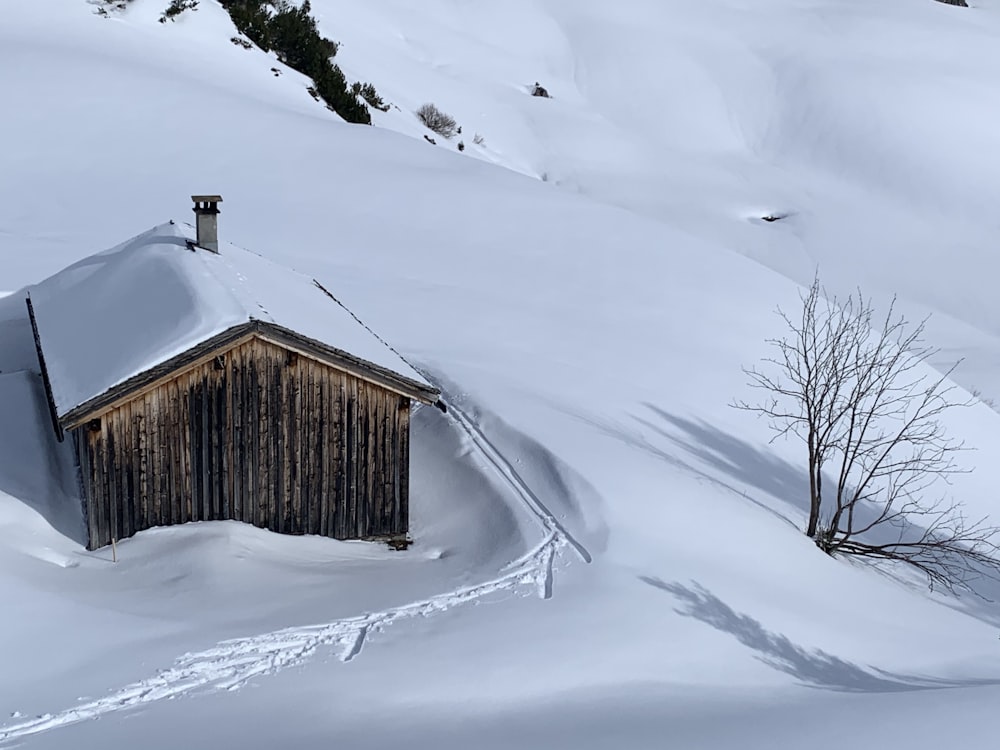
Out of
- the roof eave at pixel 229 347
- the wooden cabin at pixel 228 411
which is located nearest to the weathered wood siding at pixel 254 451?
the wooden cabin at pixel 228 411

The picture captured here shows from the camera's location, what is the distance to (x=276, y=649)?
32.0 feet

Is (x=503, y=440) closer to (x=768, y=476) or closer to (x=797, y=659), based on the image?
(x=768, y=476)

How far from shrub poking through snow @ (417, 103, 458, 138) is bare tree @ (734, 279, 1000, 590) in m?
21.3

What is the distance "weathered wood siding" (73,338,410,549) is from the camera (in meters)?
11.2

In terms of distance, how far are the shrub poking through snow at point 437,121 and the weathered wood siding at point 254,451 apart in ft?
95.9

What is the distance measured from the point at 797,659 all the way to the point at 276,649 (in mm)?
5132

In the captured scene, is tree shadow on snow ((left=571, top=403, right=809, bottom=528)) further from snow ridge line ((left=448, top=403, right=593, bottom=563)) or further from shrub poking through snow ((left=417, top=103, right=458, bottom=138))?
shrub poking through snow ((left=417, top=103, right=458, bottom=138))

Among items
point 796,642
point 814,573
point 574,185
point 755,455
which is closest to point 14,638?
point 796,642

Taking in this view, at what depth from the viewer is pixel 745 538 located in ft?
43.4

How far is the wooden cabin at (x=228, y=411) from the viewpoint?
1110 cm

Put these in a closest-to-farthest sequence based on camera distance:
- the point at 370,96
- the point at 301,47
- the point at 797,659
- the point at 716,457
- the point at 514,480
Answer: the point at 797,659 < the point at 514,480 < the point at 716,457 < the point at 301,47 < the point at 370,96

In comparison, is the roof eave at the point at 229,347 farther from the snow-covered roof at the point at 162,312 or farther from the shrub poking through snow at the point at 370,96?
the shrub poking through snow at the point at 370,96

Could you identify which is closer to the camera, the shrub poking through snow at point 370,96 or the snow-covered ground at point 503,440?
the snow-covered ground at point 503,440

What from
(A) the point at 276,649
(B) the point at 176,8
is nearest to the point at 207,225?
(A) the point at 276,649
